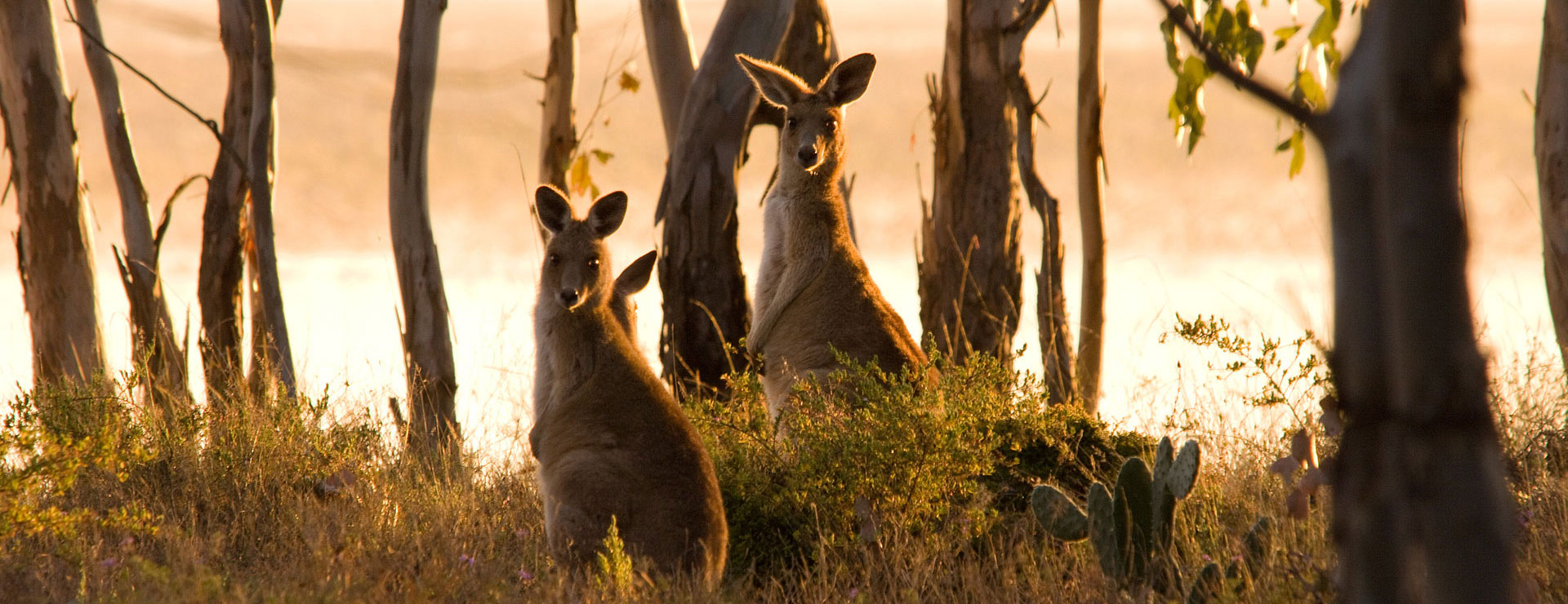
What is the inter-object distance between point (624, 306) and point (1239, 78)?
3.75 meters

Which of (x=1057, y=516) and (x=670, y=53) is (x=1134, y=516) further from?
(x=670, y=53)

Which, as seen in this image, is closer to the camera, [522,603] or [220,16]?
[522,603]

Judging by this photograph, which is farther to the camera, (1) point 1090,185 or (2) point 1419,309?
(1) point 1090,185

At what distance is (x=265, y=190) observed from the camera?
9.30 meters

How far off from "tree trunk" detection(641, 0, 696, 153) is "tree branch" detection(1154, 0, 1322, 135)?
7.80 metres

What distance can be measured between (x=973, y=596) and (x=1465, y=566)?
2.81m

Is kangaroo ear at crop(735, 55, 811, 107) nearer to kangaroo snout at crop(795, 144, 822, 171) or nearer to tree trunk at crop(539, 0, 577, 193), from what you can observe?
kangaroo snout at crop(795, 144, 822, 171)

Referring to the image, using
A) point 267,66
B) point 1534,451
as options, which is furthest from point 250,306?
point 1534,451

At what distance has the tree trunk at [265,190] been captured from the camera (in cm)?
923

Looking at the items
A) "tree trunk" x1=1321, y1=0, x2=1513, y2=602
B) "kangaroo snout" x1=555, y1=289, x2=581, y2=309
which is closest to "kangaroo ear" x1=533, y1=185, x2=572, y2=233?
"kangaroo snout" x1=555, y1=289, x2=581, y2=309

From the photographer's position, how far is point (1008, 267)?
9.61 metres

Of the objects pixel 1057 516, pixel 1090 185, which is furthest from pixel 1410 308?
pixel 1090 185

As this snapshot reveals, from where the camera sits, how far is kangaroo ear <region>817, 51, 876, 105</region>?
24.5 ft

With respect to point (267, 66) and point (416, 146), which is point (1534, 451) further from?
point (267, 66)
